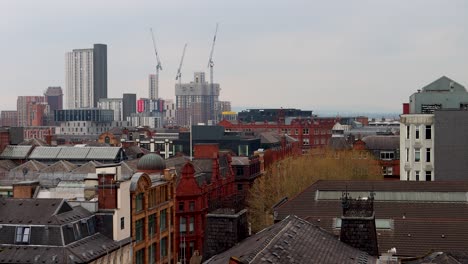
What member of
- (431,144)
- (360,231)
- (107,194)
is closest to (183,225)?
(107,194)

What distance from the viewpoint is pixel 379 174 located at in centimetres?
11012

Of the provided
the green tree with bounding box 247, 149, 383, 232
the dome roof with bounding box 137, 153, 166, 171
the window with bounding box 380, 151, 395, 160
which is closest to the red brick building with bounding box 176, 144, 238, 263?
the green tree with bounding box 247, 149, 383, 232

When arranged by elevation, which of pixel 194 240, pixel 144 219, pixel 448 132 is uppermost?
pixel 448 132

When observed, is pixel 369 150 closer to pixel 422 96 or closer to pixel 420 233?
pixel 422 96

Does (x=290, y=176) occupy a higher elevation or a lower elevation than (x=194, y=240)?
higher

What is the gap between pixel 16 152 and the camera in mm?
101688

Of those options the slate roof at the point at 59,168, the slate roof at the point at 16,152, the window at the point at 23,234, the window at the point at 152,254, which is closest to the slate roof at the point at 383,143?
the slate roof at the point at 16,152

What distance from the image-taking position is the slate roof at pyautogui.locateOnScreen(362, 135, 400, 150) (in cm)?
13025

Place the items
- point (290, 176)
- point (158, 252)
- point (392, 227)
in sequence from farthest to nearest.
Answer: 1. point (290, 176)
2. point (158, 252)
3. point (392, 227)

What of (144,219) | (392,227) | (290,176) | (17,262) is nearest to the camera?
(17,262)

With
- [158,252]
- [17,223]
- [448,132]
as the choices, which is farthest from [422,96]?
[17,223]

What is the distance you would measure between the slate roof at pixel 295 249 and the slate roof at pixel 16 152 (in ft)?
237

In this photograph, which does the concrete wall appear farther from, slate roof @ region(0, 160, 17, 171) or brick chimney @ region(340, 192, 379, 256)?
brick chimney @ region(340, 192, 379, 256)

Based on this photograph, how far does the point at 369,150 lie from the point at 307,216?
240 feet
